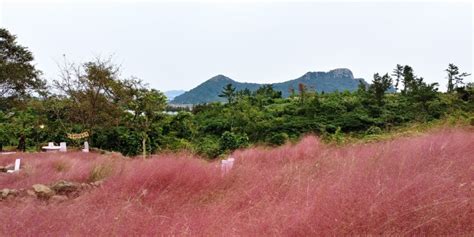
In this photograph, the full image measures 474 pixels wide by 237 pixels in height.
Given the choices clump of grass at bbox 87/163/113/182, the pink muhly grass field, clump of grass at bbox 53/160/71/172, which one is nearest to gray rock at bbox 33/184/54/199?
the pink muhly grass field

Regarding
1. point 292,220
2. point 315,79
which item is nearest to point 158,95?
point 292,220

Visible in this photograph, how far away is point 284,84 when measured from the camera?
4447cm

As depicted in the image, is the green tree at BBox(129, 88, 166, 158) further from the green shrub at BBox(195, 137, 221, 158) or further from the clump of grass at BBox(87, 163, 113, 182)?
the clump of grass at BBox(87, 163, 113, 182)

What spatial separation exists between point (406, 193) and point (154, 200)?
2.65 m

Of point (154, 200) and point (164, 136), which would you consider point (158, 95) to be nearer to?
point (164, 136)

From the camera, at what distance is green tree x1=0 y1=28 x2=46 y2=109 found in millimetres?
17906

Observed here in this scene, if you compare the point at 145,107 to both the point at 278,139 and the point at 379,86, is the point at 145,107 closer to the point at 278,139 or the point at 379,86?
the point at 278,139

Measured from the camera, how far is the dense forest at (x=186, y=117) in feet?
41.2

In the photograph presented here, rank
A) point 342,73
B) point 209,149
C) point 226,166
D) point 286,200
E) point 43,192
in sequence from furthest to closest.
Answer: point 342,73 → point 209,149 → point 226,166 → point 43,192 → point 286,200

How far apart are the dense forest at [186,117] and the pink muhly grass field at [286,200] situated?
20.5 ft

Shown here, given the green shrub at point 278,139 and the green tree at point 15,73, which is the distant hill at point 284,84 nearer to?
the green tree at point 15,73

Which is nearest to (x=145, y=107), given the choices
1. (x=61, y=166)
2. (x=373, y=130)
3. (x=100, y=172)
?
(x=61, y=166)

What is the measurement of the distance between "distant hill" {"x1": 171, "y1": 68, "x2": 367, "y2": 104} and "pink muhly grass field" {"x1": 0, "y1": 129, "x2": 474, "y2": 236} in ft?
116

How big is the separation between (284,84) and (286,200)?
4109cm
